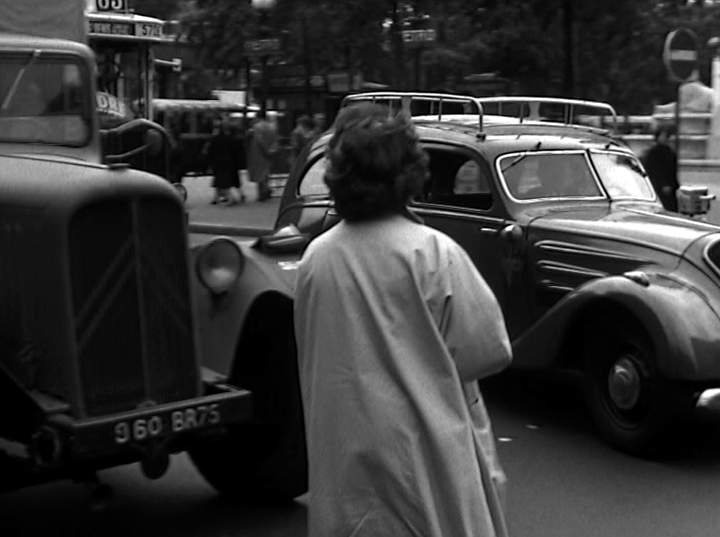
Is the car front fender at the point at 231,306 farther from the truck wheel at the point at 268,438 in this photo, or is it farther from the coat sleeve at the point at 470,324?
the coat sleeve at the point at 470,324

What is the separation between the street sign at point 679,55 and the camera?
13.4 m

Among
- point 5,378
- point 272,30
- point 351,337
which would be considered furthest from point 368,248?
point 272,30

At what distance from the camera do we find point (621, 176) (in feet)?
26.4

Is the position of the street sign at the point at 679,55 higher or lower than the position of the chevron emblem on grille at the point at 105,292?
higher

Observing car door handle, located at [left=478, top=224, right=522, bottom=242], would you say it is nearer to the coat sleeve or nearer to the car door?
the car door

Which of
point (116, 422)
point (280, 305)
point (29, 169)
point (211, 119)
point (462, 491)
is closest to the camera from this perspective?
point (462, 491)

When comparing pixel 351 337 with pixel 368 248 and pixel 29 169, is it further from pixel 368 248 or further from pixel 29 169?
pixel 29 169

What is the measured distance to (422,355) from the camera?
9.77 feet

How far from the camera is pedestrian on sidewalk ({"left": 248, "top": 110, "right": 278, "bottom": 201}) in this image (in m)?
22.9

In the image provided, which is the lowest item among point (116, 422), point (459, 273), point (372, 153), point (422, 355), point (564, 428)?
point (564, 428)

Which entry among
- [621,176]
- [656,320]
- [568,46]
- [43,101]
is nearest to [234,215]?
[568,46]

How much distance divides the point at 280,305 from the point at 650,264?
2.43 meters

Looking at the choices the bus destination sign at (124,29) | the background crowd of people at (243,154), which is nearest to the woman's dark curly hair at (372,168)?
the bus destination sign at (124,29)

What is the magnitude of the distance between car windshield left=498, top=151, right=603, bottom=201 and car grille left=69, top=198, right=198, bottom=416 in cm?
332
